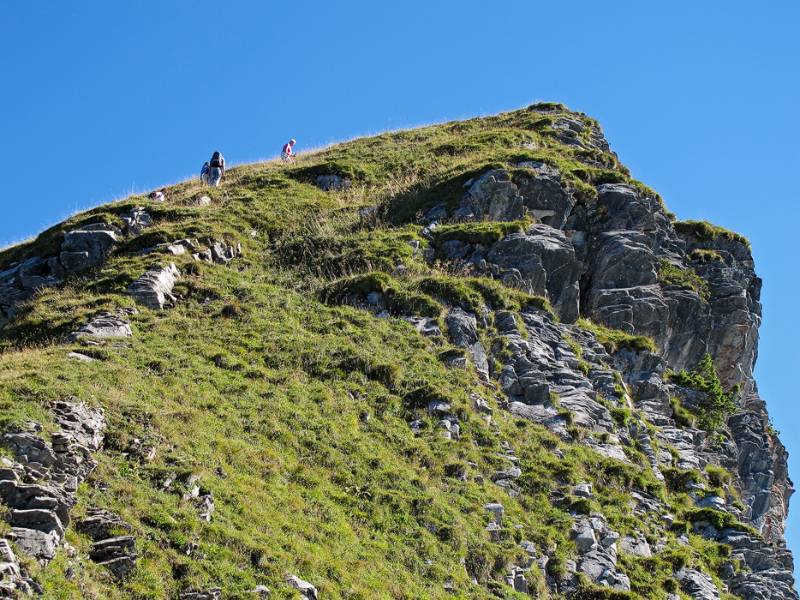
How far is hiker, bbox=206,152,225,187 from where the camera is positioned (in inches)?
1852

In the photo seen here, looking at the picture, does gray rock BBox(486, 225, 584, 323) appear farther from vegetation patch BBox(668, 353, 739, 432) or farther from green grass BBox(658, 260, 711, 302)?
green grass BBox(658, 260, 711, 302)

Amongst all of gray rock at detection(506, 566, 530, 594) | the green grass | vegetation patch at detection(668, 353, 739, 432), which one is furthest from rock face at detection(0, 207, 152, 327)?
vegetation patch at detection(668, 353, 739, 432)

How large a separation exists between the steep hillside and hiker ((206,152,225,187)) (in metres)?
0.55

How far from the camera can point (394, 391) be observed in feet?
95.2

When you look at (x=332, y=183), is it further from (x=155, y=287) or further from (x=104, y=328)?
(x=104, y=328)

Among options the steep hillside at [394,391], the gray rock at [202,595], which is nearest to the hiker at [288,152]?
the steep hillside at [394,391]

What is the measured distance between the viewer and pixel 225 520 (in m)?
19.8

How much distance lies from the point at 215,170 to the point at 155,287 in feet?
51.9

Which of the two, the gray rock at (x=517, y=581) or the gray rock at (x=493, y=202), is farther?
the gray rock at (x=493, y=202)

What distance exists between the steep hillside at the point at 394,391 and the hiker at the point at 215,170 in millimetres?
546

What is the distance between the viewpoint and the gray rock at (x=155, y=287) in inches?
1251

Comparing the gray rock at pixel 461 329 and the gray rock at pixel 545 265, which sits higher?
the gray rock at pixel 545 265

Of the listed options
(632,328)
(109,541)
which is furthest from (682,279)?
(109,541)

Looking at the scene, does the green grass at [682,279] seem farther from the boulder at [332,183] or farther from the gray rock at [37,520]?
the gray rock at [37,520]
